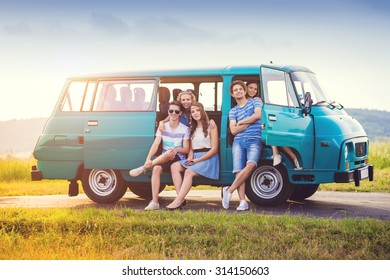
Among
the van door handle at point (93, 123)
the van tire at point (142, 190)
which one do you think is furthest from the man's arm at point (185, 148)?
the van tire at point (142, 190)

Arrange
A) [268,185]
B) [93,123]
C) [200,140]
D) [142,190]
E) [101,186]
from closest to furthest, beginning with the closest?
[200,140] < [268,185] < [93,123] < [101,186] < [142,190]

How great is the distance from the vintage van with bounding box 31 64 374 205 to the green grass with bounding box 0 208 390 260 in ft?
3.11

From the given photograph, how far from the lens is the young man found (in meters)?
9.61

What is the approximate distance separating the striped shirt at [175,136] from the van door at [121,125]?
258 mm

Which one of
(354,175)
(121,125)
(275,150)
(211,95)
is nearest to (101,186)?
(121,125)

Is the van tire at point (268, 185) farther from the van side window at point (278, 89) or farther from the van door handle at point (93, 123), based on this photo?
the van door handle at point (93, 123)

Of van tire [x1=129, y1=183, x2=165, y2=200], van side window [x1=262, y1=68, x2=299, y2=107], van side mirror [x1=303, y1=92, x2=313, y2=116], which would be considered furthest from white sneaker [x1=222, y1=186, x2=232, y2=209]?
van tire [x1=129, y1=183, x2=165, y2=200]

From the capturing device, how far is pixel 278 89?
988cm

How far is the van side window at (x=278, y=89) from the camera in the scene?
9758 mm

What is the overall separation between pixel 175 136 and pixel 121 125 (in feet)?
2.99

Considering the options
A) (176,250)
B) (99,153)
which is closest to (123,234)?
(176,250)

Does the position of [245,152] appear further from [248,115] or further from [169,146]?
[169,146]
